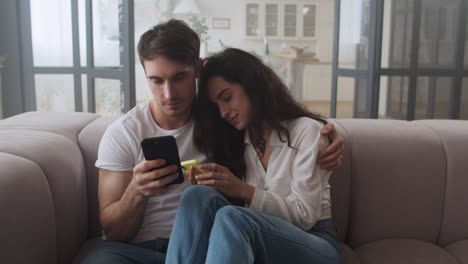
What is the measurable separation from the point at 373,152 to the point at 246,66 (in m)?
0.57

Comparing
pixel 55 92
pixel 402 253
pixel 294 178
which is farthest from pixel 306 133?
pixel 55 92

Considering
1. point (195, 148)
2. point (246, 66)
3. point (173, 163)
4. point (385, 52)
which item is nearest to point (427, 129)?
point (246, 66)

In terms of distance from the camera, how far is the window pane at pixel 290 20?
7883 mm

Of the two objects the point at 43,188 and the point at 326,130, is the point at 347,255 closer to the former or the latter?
the point at 326,130

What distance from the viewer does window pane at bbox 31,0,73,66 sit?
144 inches

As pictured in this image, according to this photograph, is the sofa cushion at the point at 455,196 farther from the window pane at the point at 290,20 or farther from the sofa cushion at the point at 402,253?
the window pane at the point at 290,20

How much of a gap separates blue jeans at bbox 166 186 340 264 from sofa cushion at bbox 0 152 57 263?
1.10 feet

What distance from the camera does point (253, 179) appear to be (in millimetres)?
1447

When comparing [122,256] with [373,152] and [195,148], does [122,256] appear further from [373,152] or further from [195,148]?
[373,152]

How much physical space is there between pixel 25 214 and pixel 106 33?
8.01ft

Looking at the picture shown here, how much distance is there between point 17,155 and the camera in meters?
1.33

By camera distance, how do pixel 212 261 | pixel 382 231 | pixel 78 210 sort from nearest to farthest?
1. pixel 212 261
2. pixel 78 210
3. pixel 382 231

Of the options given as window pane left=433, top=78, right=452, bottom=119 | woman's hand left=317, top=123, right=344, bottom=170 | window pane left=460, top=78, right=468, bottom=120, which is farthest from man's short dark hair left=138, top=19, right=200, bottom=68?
window pane left=460, top=78, right=468, bottom=120

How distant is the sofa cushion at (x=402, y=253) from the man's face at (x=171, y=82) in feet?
2.50
